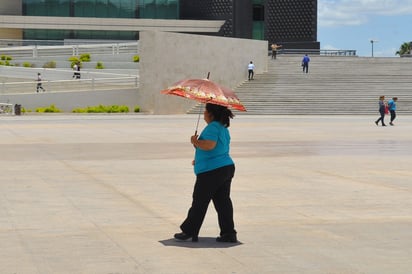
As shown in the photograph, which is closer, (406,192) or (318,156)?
(406,192)

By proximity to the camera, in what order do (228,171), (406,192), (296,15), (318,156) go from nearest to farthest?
1. (228,171)
2. (406,192)
3. (318,156)
4. (296,15)

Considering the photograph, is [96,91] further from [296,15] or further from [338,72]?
[296,15]

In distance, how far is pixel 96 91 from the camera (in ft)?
154

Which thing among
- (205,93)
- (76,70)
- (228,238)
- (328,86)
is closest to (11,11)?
(76,70)

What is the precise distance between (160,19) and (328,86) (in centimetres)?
3344

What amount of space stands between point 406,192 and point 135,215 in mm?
4741

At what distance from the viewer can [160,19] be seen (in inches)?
3268

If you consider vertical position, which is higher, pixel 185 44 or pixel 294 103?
pixel 185 44

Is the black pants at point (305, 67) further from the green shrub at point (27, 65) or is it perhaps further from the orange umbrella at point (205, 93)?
the orange umbrella at point (205, 93)

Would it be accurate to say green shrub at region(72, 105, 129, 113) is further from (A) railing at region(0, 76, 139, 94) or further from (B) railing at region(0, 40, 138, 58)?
(B) railing at region(0, 40, 138, 58)

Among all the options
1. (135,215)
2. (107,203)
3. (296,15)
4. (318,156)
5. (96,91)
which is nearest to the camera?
(135,215)

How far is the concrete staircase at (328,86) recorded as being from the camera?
48406 millimetres

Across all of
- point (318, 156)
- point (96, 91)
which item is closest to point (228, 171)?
point (318, 156)

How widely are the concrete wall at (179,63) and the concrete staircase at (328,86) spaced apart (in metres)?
1.19
